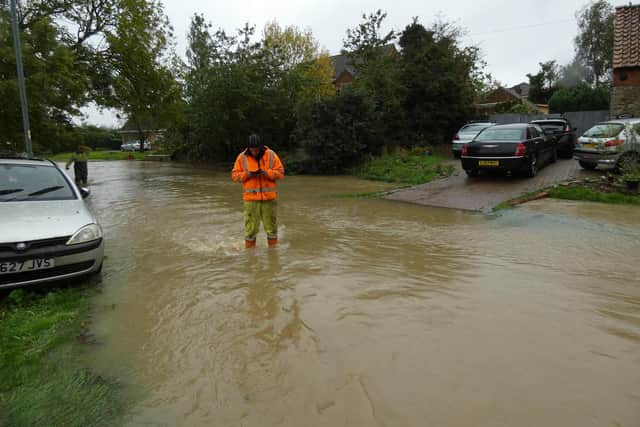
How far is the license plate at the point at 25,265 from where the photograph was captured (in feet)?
14.4

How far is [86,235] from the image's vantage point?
4.98 m

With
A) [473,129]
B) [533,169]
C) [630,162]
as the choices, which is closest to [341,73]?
[473,129]

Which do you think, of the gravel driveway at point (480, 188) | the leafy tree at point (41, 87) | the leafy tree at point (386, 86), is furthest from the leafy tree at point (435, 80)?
the leafy tree at point (41, 87)

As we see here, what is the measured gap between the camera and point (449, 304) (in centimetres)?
443

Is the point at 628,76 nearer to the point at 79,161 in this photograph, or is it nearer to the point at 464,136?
the point at 464,136

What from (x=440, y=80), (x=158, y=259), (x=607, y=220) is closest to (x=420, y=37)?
(x=440, y=80)

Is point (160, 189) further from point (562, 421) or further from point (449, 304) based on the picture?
point (562, 421)

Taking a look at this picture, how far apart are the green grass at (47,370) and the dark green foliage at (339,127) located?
15.2 m

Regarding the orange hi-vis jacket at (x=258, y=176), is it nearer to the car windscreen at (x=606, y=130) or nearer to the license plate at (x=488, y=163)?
the license plate at (x=488, y=163)

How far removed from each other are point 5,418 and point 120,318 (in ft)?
5.37

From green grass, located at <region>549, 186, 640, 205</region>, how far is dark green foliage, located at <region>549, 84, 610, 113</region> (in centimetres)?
2092

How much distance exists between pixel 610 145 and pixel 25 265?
1257 centimetres

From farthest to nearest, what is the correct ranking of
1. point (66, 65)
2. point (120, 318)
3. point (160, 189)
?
point (160, 189) < point (66, 65) < point (120, 318)

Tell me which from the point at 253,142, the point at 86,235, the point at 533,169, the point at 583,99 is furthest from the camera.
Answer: the point at 583,99
